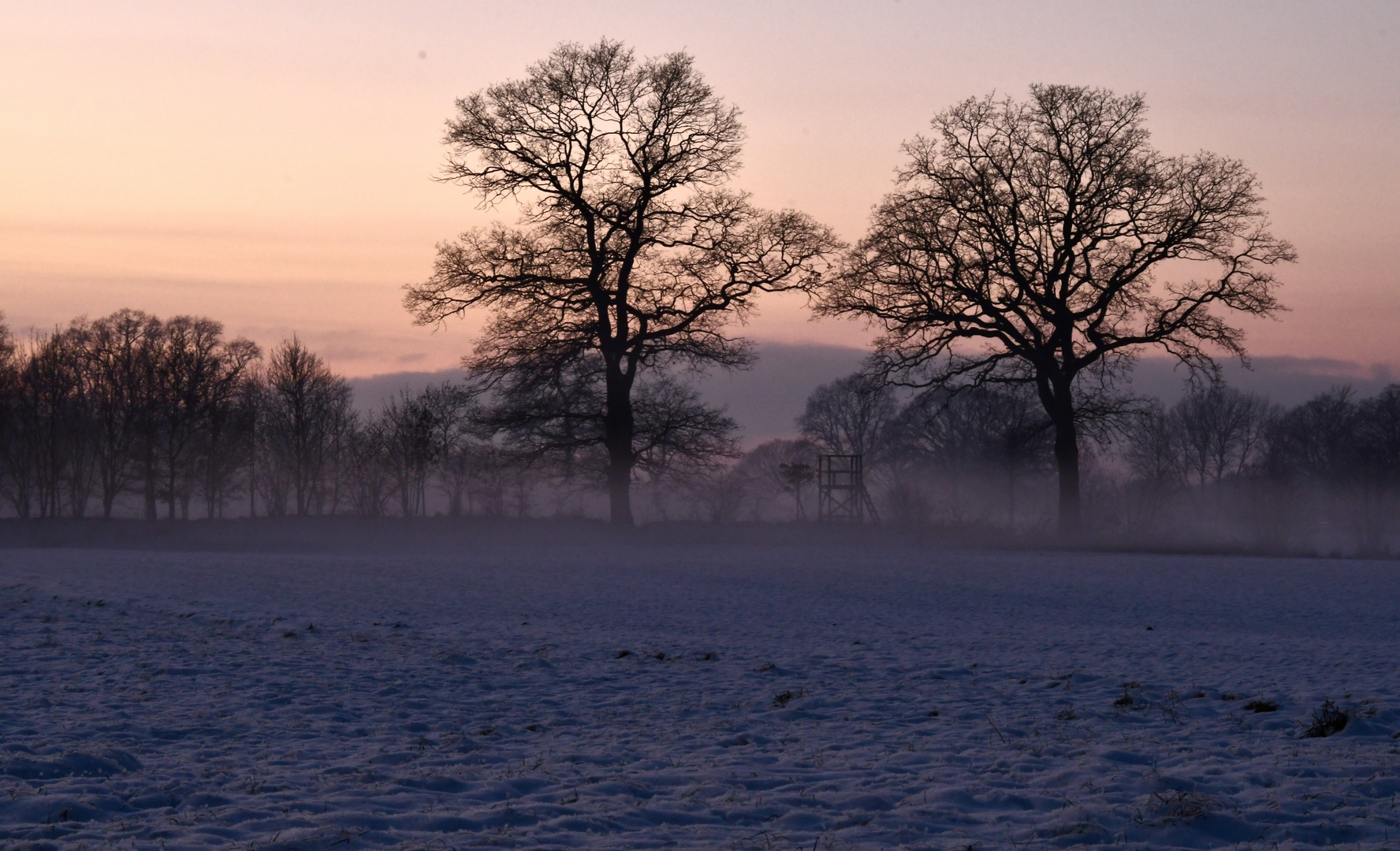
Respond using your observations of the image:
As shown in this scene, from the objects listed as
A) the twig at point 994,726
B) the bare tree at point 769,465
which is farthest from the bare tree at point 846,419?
the twig at point 994,726

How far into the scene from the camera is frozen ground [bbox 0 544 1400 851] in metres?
5.75

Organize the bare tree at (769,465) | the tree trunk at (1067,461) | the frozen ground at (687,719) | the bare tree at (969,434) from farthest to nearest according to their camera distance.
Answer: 1. the bare tree at (769,465)
2. the bare tree at (969,434)
3. the tree trunk at (1067,461)
4. the frozen ground at (687,719)

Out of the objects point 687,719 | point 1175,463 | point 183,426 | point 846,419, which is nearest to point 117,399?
point 183,426

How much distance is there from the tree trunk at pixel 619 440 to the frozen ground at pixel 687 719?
17.5 metres

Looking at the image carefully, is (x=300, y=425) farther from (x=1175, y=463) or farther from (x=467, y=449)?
(x=1175, y=463)

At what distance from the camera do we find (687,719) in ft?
29.3

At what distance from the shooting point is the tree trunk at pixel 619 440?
35750 millimetres

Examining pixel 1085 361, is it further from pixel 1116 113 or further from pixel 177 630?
pixel 177 630

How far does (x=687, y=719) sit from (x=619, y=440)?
2726 cm

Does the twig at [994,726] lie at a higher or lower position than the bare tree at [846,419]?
lower

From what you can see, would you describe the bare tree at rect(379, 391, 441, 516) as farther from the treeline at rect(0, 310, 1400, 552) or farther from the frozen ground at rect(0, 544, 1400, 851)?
the frozen ground at rect(0, 544, 1400, 851)

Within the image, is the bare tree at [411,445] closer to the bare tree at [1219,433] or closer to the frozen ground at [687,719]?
the frozen ground at [687,719]

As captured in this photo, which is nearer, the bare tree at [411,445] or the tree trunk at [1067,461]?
the tree trunk at [1067,461]

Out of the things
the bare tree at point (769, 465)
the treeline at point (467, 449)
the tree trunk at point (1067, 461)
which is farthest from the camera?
the bare tree at point (769, 465)
